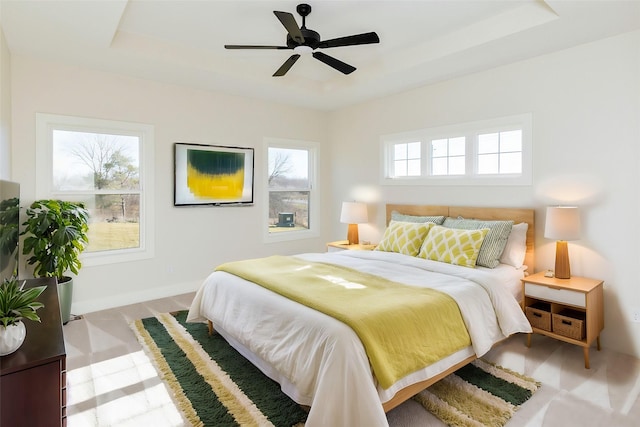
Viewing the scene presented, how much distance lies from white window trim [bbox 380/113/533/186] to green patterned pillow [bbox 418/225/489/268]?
0.72 m

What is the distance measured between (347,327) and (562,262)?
2.18 meters

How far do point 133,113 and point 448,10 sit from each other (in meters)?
3.35

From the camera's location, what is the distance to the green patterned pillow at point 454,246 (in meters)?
3.26

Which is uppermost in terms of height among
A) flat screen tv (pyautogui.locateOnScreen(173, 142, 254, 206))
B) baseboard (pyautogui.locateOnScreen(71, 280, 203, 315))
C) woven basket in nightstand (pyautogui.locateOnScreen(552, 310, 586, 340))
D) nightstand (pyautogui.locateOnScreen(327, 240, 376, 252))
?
flat screen tv (pyautogui.locateOnScreen(173, 142, 254, 206))

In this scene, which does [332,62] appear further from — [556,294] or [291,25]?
[556,294]

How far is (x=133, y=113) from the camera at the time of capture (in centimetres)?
405

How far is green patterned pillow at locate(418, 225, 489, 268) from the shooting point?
3.26 m

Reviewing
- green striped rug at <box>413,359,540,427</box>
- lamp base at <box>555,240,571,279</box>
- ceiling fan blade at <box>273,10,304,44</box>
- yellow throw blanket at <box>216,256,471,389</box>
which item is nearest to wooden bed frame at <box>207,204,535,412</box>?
green striped rug at <box>413,359,540,427</box>

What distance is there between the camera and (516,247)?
3367 mm

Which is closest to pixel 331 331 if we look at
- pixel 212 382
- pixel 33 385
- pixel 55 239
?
pixel 212 382

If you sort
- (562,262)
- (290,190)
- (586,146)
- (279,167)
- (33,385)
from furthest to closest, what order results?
(290,190)
(279,167)
(586,146)
(562,262)
(33,385)

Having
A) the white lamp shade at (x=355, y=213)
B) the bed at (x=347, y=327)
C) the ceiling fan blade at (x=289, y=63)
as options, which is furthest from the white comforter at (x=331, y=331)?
the ceiling fan blade at (x=289, y=63)

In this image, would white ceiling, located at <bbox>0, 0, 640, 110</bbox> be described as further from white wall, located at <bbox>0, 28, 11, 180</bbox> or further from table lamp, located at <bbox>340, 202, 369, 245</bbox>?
table lamp, located at <bbox>340, 202, 369, 245</bbox>

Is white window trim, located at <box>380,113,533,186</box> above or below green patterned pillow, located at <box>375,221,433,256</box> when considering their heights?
above
